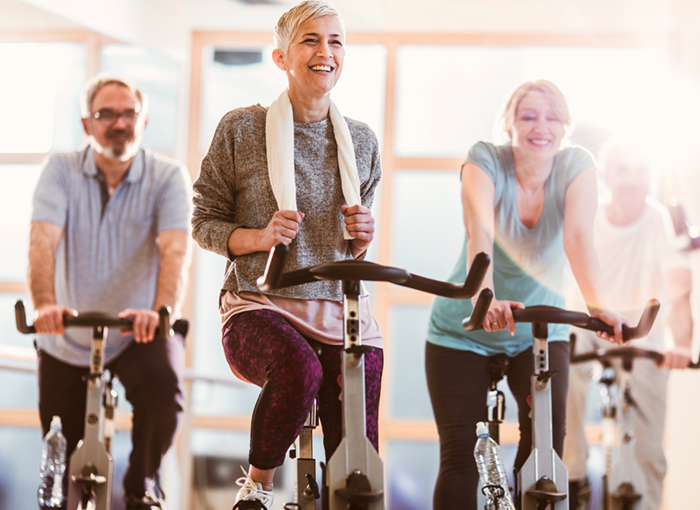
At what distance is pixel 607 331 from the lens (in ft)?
5.69

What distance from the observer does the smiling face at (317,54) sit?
1.66m

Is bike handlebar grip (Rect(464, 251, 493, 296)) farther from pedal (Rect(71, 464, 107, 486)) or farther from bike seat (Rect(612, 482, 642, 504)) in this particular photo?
bike seat (Rect(612, 482, 642, 504))

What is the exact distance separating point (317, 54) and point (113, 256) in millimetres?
1222

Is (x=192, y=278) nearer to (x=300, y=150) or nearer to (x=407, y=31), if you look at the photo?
(x=407, y=31)

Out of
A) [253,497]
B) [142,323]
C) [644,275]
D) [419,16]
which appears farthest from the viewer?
[419,16]

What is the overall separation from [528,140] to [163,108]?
9.16 ft

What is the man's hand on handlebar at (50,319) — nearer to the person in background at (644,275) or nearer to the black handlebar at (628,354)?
the black handlebar at (628,354)

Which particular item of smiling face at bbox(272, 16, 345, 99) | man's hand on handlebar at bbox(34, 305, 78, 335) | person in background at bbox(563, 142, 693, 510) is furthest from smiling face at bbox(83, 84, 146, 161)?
person in background at bbox(563, 142, 693, 510)

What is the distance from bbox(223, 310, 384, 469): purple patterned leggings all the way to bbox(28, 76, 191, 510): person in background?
817mm

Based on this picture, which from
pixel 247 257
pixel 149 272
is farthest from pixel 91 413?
pixel 247 257

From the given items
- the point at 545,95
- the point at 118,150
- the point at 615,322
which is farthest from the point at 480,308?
the point at 118,150

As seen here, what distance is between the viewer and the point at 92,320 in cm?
199

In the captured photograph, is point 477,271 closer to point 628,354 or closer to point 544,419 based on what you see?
point 544,419

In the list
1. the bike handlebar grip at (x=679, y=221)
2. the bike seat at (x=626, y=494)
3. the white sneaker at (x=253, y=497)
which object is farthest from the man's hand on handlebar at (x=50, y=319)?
the bike handlebar grip at (x=679, y=221)
